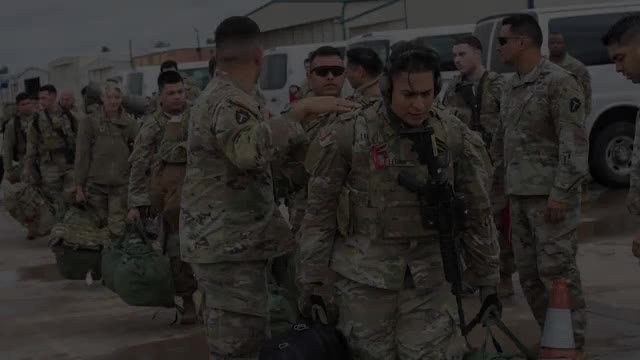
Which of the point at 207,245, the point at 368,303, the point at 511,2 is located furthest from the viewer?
the point at 511,2

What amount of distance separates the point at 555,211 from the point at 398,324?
5.61 feet

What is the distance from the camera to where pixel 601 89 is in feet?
39.3

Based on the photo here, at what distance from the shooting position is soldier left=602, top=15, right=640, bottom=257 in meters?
4.16

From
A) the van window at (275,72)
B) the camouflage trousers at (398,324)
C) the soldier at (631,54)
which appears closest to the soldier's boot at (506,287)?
the soldier at (631,54)

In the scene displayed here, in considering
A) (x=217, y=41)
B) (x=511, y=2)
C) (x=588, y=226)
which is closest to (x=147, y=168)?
(x=217, y=41)

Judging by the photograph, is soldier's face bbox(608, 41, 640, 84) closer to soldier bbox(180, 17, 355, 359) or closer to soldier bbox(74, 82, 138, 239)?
soldier bbox(180, 17, 355, 359)

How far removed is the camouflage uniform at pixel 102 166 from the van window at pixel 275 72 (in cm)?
799

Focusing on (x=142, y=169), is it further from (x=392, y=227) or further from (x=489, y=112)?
(x=392, y=227)

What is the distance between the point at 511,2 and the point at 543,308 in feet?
49.2

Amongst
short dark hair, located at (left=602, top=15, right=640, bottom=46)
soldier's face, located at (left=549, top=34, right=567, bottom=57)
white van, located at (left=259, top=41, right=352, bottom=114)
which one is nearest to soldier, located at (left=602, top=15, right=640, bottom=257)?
short dark hair, located at (left=602, top=15, right=640, bottom=46)

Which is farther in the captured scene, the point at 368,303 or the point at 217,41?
the point at 217,41

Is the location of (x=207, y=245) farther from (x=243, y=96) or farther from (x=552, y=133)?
(x=552, y=133)

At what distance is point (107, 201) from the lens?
329 inches

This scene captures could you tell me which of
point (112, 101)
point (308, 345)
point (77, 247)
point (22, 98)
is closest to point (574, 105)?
point (308, 345)
